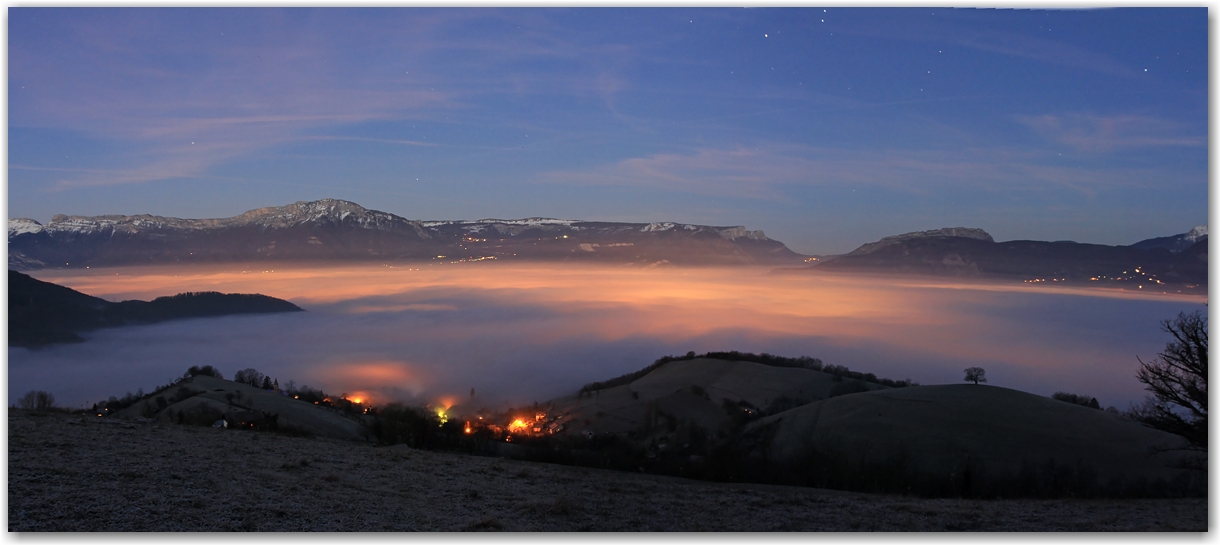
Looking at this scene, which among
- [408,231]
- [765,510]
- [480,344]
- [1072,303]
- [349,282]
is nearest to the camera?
[765,510]

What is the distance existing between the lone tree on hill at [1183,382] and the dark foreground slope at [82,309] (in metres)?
13.8

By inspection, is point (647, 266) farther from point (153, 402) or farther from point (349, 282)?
point (153, 402)

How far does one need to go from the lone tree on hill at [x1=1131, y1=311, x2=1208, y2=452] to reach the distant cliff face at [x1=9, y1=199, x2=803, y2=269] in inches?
347

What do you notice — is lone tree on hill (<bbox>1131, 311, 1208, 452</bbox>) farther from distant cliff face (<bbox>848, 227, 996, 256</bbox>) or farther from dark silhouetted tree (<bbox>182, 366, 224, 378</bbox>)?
dark silhouetted tree (<bbox>182, 366, 224, 378</bbox>)

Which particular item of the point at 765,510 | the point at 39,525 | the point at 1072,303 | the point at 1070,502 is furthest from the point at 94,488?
the point at 1072,303

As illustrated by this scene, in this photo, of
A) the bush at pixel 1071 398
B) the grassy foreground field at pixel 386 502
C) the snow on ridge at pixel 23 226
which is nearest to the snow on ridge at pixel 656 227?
the grassy foreground field at pixel 386 502

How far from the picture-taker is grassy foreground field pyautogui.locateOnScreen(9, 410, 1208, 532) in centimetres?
524

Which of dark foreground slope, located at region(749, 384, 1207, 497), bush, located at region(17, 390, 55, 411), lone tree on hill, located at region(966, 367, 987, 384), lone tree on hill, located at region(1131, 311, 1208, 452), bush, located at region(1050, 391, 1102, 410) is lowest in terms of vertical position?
dark foreground slope, located at region(749, 384, 1207, 497)

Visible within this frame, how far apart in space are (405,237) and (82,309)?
1477 cm

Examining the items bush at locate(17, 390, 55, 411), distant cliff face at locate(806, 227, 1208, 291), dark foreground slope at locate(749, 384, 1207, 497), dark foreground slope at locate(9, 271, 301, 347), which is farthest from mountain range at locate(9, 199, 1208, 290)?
dark foreground slope at locate(749, 384, 1207, 497)

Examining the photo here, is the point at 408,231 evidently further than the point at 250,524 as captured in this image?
Yes

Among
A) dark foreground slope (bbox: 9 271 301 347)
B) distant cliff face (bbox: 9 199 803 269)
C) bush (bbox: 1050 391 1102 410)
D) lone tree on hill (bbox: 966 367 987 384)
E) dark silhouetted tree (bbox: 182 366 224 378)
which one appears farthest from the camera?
dark silhouetted tree (bbox: 182 366 224 378)

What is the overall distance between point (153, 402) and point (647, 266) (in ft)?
62.0

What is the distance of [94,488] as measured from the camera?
5469 millimetres
